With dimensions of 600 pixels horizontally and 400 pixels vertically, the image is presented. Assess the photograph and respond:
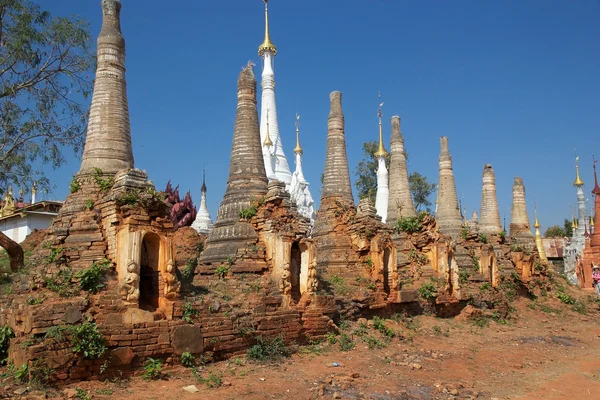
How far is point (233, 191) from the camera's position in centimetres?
1521

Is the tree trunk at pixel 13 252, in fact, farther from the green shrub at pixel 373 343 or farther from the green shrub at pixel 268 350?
the green shrub at pixel 373 343

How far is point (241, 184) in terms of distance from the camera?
15.3 meters

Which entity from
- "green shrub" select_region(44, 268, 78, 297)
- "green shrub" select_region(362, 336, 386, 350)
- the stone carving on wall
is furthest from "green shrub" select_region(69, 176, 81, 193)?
"green shrub" select_region(362, 336, 386, 350)

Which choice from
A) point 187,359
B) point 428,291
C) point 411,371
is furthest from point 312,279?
point 428,291

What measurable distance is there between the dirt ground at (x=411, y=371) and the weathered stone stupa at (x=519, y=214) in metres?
13.4

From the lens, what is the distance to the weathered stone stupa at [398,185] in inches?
886

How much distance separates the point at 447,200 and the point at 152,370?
18248 millimetres

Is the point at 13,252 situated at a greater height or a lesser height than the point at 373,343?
greater

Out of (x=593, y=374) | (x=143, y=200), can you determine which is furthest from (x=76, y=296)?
(x=593, y=374)

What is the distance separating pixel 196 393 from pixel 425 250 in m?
13.1

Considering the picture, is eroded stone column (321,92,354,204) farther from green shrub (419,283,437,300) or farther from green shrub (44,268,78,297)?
green shrub (44,268,78,297)

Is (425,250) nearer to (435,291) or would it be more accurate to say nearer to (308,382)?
(435,291)

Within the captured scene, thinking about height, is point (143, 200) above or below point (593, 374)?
above

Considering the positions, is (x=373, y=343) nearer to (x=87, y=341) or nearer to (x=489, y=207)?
(x=87, y=341)
